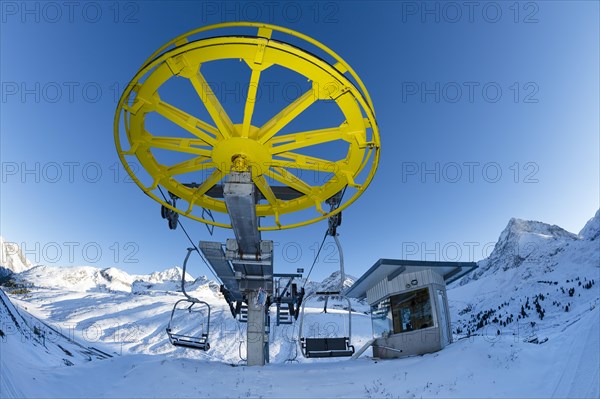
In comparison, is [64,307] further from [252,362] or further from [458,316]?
[458,316]

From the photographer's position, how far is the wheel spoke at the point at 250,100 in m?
7.82

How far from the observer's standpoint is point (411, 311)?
17.0 m

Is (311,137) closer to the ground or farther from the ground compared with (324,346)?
farther from the ground

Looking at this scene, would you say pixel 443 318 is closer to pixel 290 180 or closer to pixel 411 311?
pixel 411 311

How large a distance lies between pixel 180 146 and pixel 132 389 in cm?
745

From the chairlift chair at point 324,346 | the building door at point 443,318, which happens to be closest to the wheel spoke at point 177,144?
the chairlift chair at point 324,346

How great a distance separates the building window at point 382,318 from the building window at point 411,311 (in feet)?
1.57

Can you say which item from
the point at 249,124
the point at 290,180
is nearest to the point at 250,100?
the point at 249,124

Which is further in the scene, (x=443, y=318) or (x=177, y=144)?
(x=443, y=318)

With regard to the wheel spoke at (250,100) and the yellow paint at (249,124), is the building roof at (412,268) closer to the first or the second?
the yellow paint at (249,124)

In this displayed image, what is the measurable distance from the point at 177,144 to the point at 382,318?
563 inches

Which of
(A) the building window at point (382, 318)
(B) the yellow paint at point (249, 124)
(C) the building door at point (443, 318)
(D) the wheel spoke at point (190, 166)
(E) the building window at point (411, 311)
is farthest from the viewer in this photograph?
(A) the building window at point (382, 318)

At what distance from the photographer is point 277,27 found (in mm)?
7098

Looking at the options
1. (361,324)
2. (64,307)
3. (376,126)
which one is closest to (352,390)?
(376,126)
